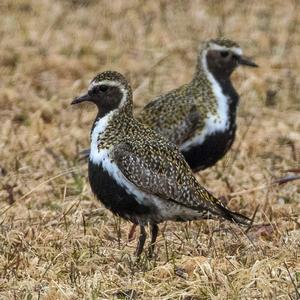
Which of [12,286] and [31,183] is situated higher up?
[12,286]

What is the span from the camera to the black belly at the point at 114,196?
6.16m

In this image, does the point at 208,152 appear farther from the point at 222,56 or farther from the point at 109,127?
the point at 109,127

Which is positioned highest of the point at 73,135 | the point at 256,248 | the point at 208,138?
the point at 256,248

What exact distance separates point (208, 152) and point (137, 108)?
2.22 metres

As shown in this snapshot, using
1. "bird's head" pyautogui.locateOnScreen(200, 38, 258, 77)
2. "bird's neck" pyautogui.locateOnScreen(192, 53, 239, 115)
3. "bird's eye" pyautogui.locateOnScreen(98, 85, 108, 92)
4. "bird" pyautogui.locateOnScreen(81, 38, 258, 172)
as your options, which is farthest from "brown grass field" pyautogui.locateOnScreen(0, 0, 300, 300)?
"bird's eye" pyautogui.locateOnScreen(98, 85, 108, 92)

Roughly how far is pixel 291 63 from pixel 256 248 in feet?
17.5

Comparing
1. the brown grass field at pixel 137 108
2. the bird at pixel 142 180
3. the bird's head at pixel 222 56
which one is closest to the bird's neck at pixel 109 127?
the bird at pixel 142 180

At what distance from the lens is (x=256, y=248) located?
621 centimetres

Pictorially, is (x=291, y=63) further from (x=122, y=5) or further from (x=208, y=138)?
(x=208, y=138)

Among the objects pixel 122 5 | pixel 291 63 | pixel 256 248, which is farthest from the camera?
pixel 122 5

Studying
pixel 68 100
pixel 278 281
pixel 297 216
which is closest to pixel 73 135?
pixel 68 100

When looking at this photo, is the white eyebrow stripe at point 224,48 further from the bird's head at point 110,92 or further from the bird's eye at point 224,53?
the bird's head at point 110,92

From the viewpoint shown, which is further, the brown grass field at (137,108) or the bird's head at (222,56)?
the bird's head at (222,56)

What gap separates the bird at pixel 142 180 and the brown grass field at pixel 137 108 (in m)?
0.19
